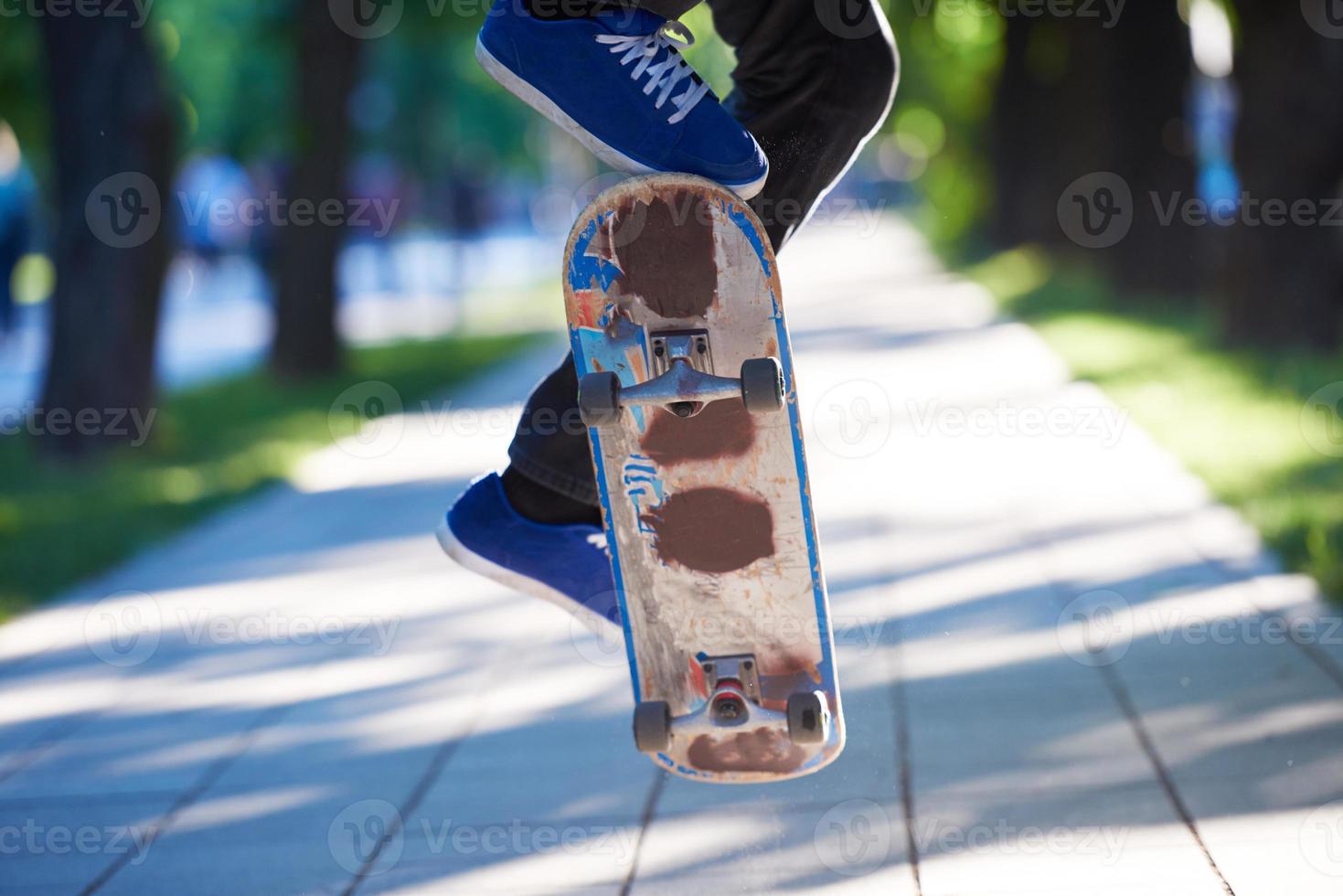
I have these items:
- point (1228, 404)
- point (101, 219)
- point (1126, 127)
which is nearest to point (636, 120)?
point (1228, 404)

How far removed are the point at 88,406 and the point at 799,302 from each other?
11259 millimetres

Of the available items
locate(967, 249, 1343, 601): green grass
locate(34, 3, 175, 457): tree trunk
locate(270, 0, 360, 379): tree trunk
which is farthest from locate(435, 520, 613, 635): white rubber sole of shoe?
locate(270, 0, 360, 379): tree trunk

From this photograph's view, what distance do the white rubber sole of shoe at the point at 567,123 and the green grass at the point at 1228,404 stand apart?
3.16 m

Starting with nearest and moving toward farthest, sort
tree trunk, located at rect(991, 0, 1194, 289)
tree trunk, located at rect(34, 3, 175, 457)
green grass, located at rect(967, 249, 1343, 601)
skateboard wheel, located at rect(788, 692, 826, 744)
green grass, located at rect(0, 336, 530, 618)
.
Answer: skateboard wheel, located at rect(788, 692, 826, 744), green grass, located at rect(967, 249, 1343, 601), green grass, located at rect(0, 336, 530, 618), tree trunk, located at rect(34, 3, 175, 457), tree trunk, located at rect(991, 0, 1194, 289)

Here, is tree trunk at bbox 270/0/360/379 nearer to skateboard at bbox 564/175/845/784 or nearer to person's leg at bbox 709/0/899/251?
person's leg at bbox 709/0/899/251

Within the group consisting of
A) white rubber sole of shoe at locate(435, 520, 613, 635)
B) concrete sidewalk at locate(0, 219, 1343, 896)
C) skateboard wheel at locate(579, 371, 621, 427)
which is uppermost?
skateboard wheel at locate(579, 371, 621, 427)

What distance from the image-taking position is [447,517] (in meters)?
3.19

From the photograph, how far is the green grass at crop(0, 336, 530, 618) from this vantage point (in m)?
7.24

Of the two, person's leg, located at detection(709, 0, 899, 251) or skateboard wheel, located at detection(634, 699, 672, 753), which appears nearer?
skateboard wheel, located at detection(634, 699, 672, 753)

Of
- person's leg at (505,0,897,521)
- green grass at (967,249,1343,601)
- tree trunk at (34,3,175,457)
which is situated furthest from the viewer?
tree trunk at (34,3,175,457)

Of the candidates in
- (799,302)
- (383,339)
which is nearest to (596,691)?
(383,339)

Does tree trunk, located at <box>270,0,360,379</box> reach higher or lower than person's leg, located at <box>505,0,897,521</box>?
lower

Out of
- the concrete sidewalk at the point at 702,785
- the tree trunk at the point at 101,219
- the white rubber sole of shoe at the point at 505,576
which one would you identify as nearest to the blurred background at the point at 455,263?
the tree trunk at the point at 101,219

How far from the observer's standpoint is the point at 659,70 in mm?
2676
